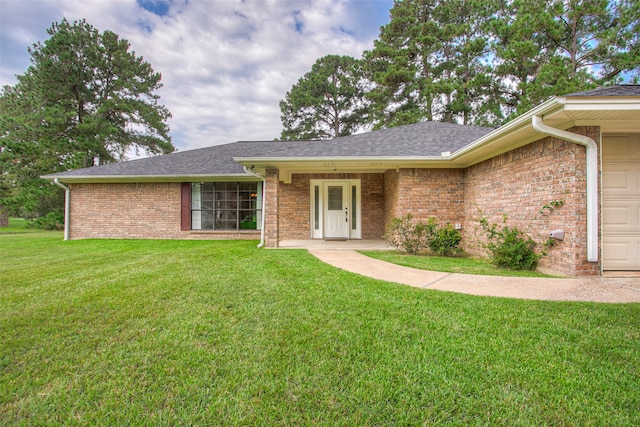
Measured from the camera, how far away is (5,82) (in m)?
21.4

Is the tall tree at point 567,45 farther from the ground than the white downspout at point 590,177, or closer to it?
farther from the ground

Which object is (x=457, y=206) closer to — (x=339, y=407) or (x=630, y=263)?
(x=630, y=263)

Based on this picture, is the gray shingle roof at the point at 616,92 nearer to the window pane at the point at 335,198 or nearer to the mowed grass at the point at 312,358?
the mowed grass at the point at 312,358

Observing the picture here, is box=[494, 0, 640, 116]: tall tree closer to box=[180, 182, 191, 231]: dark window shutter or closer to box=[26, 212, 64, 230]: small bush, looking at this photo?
box=[180, 182, 191, 231]: dark window shutter

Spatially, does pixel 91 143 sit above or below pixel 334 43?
below

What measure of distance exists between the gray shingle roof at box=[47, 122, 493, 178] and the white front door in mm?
1644

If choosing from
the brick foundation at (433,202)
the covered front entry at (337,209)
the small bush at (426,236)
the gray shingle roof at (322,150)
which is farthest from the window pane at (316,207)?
the small bush at (426,236)

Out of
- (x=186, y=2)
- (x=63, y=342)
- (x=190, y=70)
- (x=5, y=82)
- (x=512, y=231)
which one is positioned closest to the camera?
(x=63, y=342)

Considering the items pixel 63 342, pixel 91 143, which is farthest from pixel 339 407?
pixel 91 143

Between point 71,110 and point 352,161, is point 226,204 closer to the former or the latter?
point 352,161

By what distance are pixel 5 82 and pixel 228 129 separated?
17.7 m

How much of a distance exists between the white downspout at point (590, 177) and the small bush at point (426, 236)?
2.71m

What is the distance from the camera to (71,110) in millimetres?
17656

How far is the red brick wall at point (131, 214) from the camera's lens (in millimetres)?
10180
